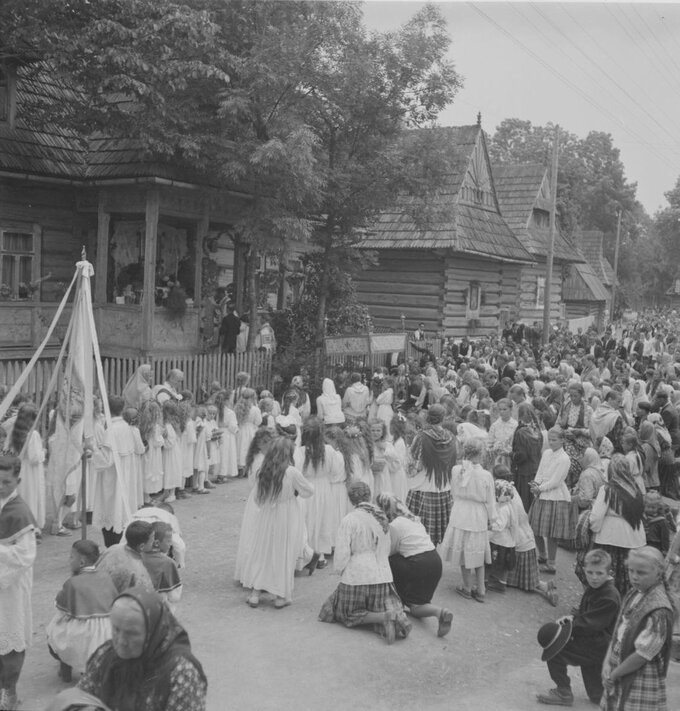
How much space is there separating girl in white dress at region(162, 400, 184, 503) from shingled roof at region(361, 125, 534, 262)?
43.1 feet

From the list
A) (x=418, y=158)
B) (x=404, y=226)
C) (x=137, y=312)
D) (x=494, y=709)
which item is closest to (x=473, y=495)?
(x=494, y=709)

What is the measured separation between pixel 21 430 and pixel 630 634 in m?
6.38

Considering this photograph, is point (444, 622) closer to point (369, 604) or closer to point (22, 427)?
point (369, 604)

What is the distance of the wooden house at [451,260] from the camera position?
25750mm

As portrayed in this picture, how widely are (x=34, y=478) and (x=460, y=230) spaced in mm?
18943

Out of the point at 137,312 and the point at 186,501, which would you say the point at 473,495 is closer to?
the point at 186,501

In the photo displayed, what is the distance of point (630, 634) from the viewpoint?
5.18 m

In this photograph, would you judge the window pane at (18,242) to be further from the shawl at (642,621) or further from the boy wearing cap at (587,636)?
the shawl at (642,621)

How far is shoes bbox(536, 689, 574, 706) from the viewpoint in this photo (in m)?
6.31

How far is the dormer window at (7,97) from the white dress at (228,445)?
8849 mm

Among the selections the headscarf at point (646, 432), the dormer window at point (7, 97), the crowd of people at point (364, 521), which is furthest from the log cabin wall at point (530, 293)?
the headscarf at point (646, 432)

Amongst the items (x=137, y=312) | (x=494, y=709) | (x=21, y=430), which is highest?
(x=137, y=312)

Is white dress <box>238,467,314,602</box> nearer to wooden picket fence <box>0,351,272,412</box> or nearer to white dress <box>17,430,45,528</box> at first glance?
white dress <box>17,430,45,528</box>

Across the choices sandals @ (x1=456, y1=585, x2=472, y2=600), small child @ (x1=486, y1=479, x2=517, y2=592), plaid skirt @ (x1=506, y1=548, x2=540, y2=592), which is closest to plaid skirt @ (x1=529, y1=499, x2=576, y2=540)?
plaid skirt @ (x1=506, y1=548, x2=540, y2=592)
